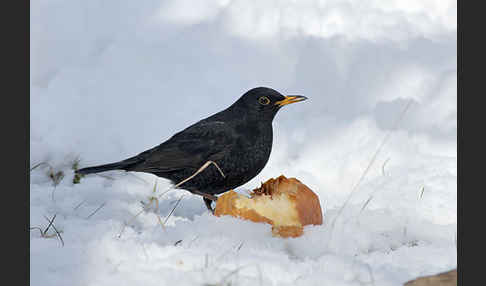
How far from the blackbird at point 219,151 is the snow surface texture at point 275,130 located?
0.61 ft

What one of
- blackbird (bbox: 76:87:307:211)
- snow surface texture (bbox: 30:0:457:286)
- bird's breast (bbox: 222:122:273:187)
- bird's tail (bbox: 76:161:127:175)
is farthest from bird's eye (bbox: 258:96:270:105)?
bird's tail (bbox: 76:161:127:175)

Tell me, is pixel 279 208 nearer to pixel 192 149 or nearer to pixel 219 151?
pixel 219 151

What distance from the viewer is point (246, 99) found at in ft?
13.3

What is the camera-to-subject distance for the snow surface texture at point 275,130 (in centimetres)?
256

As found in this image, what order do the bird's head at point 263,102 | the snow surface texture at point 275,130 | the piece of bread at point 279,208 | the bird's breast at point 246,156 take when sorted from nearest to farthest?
the snow surface texture at point 275,130 < the piece of bread at point 279,208 < the bird's breast at point 246,156 < the bird's head at point 263,102

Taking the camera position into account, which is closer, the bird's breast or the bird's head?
the bird's breast

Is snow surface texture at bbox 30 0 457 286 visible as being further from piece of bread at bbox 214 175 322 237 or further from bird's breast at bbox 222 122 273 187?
bird's breast at bbox 222 122 273 187

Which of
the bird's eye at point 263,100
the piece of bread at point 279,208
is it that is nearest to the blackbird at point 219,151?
the bird's eye at point 263,100

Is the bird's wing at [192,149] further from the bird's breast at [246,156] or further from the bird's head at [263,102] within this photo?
the bird's head at [263,102]

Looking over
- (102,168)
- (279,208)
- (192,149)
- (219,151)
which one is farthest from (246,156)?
(102,168)

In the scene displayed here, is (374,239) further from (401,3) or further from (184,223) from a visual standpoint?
(401,3)

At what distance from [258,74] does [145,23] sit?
107cm

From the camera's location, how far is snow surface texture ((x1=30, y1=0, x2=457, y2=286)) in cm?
256

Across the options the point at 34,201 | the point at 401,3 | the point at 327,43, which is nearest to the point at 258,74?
the point at 327,43
